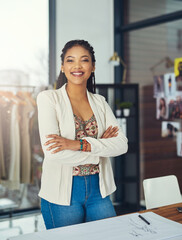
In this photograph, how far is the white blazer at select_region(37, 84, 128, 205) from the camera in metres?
1.56

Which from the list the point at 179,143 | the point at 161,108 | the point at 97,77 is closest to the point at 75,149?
the point at 179,143

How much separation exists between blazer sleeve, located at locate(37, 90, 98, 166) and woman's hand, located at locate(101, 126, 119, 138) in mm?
168

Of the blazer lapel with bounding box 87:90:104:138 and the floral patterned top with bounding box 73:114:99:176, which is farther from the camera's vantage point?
the blazer lapel with bounding box 87:90:104:138

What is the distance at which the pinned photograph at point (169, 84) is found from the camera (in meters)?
3.61

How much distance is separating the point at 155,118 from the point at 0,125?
184 centimetres

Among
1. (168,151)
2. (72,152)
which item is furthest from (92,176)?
(168,151)

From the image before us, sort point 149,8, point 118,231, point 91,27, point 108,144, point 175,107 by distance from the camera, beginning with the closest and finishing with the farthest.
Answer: point 118,231 < point 108,144 < point 175,107 < point 149,8 < point 91,27

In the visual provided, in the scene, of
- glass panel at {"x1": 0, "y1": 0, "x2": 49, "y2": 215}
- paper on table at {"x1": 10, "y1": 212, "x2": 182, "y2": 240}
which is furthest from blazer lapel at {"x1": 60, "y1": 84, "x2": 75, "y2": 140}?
glass panel at {"x1": 0, "y1": 0, "x2": 49, "y2": 215}

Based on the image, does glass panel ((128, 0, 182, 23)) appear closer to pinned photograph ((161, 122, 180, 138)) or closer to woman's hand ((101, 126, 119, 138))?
pinned photograph ((161, 122, 180, 138))

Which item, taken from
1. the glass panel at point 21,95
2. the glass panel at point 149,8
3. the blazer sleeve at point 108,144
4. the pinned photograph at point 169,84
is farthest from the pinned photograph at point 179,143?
the blazer sleeve at point 108,144

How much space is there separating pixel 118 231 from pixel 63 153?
48 centimetres

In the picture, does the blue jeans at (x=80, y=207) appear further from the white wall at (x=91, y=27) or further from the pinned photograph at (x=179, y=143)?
the white wall at (x=91, y=27)

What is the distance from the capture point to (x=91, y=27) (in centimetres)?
410

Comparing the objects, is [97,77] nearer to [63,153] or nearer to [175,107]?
[175,107]
